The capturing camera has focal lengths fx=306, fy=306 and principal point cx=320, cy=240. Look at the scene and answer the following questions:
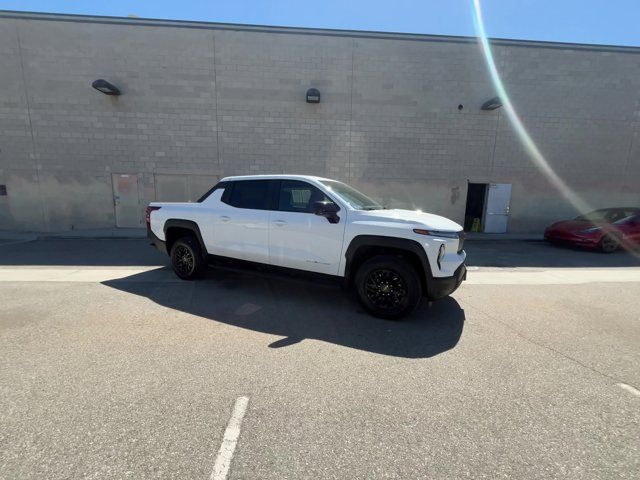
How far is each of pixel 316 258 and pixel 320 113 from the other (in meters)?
8.90

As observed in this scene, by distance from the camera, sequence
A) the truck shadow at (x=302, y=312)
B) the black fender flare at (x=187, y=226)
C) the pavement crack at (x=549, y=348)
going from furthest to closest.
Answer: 1. the black fender flare at (x=187, y=226)
2. the truck shadow at (x=302, y=312)
3. the pavement crack at (x=549, y=348)

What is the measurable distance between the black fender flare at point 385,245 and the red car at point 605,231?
28.6 feet

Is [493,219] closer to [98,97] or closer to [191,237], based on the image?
[191,237]

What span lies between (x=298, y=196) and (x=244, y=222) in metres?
1.00

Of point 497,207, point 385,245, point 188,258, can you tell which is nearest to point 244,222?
point 188,258

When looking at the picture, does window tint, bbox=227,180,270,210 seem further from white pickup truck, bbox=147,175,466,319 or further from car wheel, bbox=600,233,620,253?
car wheel, bbox=600,233,620,253

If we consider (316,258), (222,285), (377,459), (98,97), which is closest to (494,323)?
(316,258)

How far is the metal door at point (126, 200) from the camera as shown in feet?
38.2

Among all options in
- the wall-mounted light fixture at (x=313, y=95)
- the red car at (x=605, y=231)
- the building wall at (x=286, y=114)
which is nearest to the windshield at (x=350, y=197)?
the building wall at (x=286, y=114)

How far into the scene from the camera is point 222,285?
5363mm

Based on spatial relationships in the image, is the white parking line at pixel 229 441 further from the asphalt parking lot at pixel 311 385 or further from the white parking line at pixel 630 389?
the white parking line at pixel 630 389

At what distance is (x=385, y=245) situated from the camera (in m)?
3.98

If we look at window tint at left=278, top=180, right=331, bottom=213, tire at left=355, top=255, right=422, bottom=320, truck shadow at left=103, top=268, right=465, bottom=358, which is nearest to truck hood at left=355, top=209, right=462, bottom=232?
tire at left=355, top=255, right=422, bottom=320

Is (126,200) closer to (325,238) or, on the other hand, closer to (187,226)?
(187,226)
